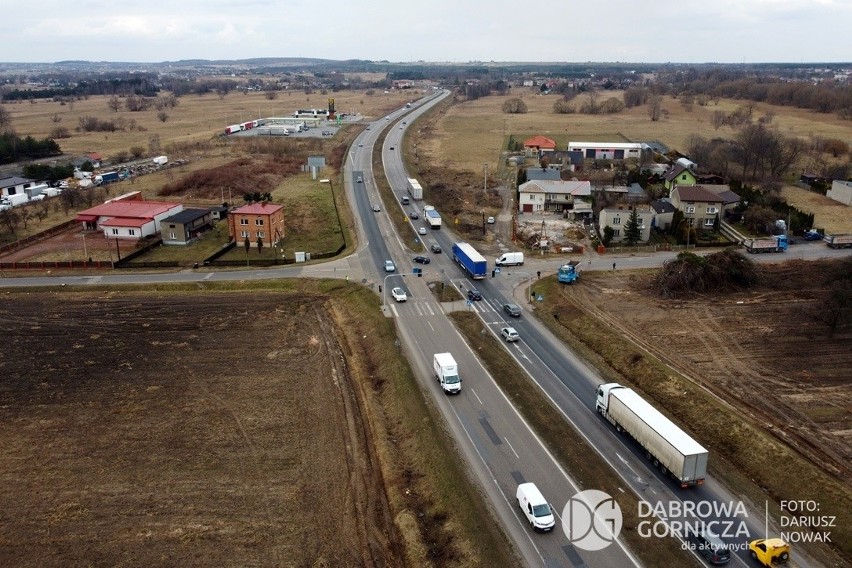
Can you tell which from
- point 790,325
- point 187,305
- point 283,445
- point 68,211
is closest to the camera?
point 283,445

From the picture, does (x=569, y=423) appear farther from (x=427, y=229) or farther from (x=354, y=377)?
(x=427, y=229)

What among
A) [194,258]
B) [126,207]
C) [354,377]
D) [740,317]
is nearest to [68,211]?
[126,207]

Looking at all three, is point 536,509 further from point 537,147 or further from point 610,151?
point 610,151

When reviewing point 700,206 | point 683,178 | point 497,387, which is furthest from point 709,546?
point 683,178

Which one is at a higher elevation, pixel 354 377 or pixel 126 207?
pixel 126 207

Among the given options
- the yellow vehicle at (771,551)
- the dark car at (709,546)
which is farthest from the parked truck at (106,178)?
the yellow vehicle at (771,551)

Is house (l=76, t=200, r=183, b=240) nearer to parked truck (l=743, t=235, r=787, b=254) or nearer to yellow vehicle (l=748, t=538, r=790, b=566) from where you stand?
parked truck (l=743, t=235, r=787, b=254)

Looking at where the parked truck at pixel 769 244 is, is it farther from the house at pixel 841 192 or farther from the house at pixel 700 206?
the house at pixel 841 192

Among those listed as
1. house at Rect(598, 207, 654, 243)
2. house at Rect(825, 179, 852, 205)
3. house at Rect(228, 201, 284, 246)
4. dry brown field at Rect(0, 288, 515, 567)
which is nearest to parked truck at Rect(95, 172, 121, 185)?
house at Rect(228, 201, 284, 246)
